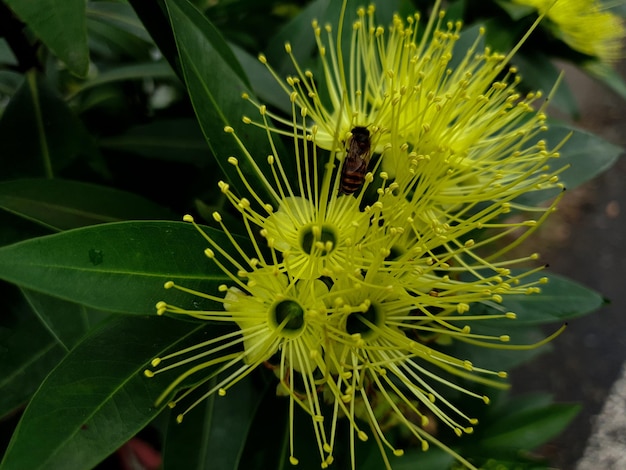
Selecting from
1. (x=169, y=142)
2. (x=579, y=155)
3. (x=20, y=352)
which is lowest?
(x=20, y=352)

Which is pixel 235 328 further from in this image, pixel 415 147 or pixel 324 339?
pixel 415 147

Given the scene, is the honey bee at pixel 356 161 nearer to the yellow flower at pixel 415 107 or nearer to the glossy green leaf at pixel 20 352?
the yellow flower at pixel 415 107

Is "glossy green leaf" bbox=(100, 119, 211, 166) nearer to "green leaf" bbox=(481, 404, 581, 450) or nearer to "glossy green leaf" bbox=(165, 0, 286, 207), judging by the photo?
"glossy green leaf" bbox=(165, 0, 286, 207)

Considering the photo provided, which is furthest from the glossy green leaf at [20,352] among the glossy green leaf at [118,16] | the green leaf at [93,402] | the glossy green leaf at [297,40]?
Answer: the glossy green leaf at [297,40]

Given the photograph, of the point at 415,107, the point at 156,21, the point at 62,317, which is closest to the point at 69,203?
the point at 62,317

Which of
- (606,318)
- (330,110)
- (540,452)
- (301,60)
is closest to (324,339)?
(330,110)

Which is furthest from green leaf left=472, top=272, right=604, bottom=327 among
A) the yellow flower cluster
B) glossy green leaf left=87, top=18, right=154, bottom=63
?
glossy green leaf left=87, top=18, right=154, bottom=63

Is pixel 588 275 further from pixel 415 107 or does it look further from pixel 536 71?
pixel 415 107

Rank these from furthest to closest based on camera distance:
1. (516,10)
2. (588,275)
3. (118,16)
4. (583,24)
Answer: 1. (588,275)
2. (583,24)
3. (516,10)
4. (118,16)
